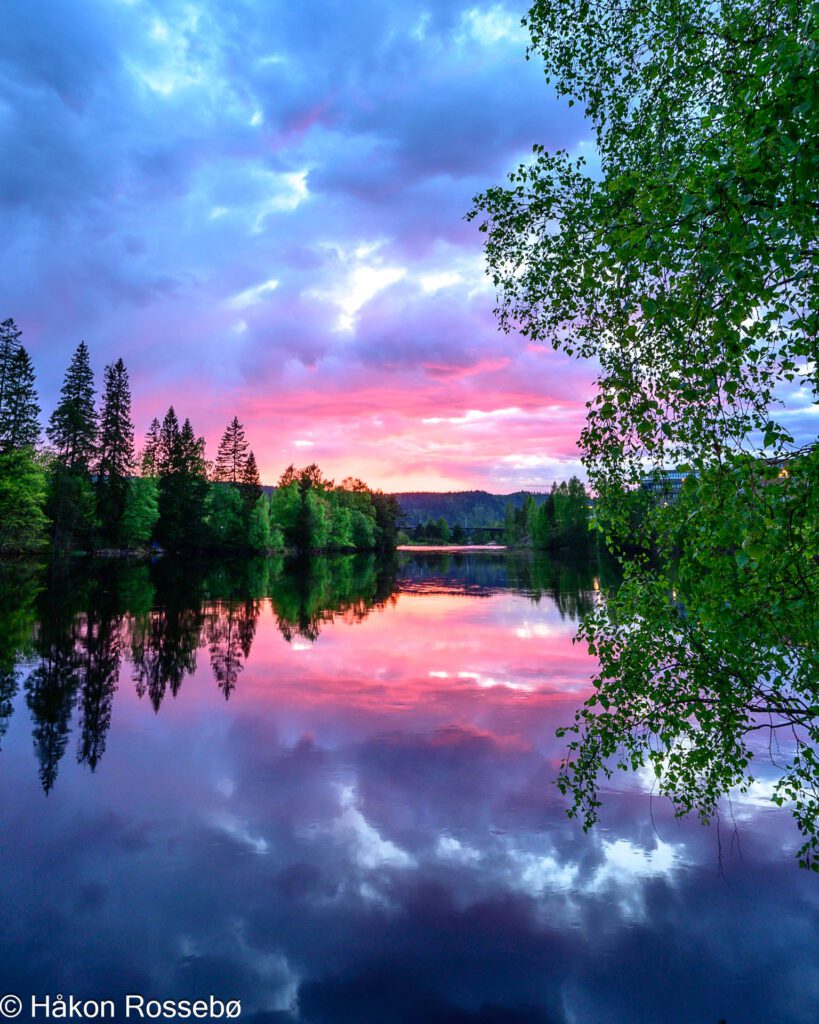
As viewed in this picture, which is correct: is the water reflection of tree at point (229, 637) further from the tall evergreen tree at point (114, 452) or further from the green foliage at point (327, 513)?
the green foliage at point (327, 513)

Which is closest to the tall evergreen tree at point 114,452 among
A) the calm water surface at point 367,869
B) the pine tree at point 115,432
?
the pine tree at point 115,432

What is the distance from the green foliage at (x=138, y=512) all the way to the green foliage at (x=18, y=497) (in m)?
26.8

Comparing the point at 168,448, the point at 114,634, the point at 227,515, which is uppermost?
the point at 168,448

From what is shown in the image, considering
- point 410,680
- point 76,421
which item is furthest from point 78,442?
point 410,680

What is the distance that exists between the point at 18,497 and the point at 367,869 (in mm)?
59975

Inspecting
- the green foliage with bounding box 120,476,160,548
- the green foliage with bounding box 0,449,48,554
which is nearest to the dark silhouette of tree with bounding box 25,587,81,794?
the green foliage with bounding box 0,449,48,554

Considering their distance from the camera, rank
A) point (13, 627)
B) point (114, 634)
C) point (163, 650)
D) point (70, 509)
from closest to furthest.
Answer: point (163, 650)
point (13, 627)
point (114, 634)
point (70, 509)

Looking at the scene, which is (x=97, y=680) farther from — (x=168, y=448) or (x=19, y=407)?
(x=168, y=448)

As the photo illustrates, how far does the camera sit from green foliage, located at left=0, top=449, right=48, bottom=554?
57344mm

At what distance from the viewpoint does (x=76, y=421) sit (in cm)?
8631

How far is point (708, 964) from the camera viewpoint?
848 centimetres

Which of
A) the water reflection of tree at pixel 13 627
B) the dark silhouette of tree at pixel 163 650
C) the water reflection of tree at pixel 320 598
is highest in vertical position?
the water reflection of tree at pixel 13 627

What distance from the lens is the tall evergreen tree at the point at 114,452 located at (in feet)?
290

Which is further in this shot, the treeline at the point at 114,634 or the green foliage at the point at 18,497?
the green foliage at the point at 18,497
